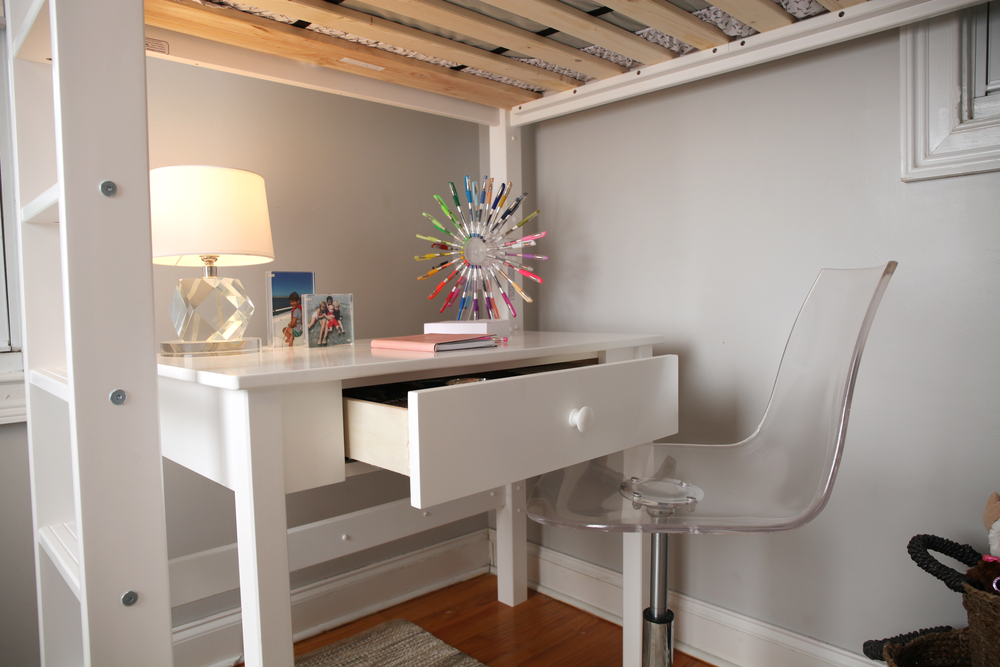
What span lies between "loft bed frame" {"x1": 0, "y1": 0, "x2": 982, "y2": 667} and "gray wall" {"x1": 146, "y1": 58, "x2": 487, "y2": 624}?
0.70ft

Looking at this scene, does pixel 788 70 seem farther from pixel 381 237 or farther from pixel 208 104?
pixel 208 104

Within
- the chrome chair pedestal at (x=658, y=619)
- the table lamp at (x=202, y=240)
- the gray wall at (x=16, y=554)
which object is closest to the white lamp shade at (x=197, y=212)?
the table lamp at (x=202, y=240)

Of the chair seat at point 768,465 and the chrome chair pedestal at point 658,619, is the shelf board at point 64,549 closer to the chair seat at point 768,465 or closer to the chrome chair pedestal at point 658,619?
the chair seat at point 768,465

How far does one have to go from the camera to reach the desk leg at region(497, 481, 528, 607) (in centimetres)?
171

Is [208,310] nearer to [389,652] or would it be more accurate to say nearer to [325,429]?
[325,429]

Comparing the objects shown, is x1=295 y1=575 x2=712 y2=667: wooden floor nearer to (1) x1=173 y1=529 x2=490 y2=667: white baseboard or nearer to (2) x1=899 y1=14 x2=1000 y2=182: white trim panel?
(1) x1=173 y1=529 x2=490 y2=667: white baseboard

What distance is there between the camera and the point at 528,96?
5.22 ft

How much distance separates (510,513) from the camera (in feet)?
5.57

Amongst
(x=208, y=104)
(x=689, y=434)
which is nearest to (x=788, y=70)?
(x=689, y=434)

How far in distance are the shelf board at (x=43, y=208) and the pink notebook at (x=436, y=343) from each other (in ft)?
1.65

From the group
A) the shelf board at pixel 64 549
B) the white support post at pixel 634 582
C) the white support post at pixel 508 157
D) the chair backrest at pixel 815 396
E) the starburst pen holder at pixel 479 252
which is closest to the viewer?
the shelf board at pixel 64 549

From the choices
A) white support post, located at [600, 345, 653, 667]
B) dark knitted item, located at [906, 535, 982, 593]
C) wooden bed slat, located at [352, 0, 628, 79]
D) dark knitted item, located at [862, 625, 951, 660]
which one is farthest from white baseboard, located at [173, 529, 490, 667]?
wooden bed slat, located at [352, 0, 628, 79]

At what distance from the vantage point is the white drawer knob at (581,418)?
959mm

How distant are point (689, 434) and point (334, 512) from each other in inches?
36.2
